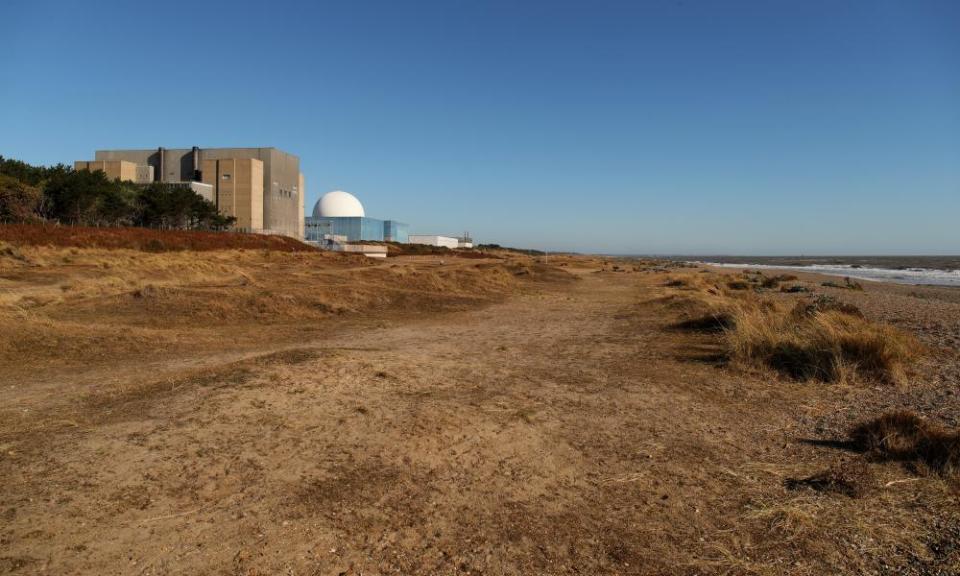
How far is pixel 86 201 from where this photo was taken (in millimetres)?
48750

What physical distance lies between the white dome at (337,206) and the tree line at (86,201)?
26910mm

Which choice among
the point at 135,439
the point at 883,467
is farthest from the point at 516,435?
the point at 135,439

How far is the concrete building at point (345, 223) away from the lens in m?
88.2

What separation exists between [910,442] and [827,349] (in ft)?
11.8

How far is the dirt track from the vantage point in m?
3.29

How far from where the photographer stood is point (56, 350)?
895cm

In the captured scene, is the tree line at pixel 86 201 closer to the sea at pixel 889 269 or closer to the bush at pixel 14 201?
the bush at pixel 14 201

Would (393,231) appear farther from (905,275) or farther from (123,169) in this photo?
(905,275)

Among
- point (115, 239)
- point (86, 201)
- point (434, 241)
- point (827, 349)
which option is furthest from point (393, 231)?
point (827, 349)

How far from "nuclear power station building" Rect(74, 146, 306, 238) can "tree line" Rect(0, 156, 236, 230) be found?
9.81m

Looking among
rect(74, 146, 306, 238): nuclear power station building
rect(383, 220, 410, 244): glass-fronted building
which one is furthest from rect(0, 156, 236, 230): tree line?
rect(383, 220, 410, 244): glass-fronted building

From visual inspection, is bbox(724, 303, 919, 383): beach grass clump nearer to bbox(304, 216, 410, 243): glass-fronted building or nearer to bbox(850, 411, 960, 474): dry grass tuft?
bbox(850, 411, 960, 474): dry grass tuft

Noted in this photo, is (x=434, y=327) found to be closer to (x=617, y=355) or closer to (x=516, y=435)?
(x=617, y=355)

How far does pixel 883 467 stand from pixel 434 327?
979 cm
